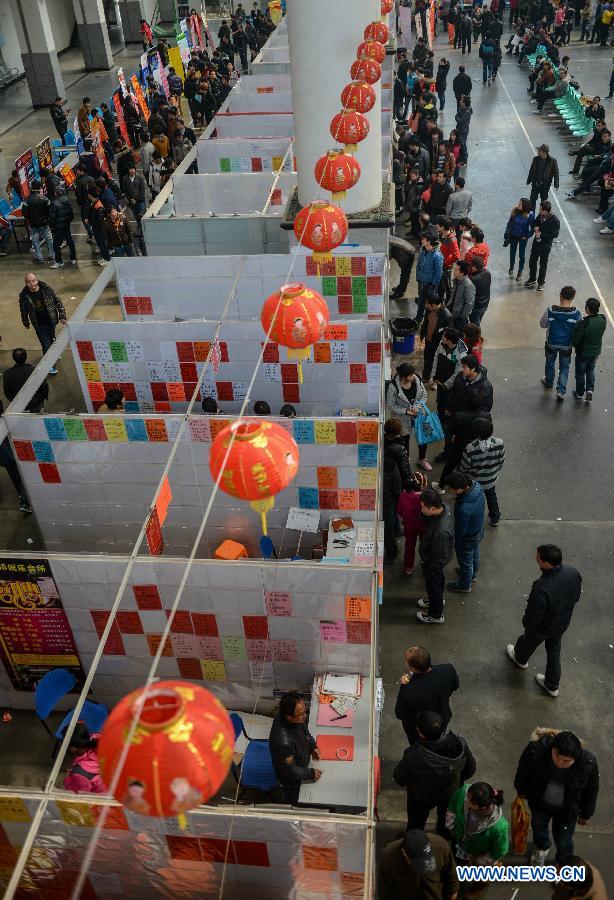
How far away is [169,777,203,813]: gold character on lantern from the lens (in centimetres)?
269

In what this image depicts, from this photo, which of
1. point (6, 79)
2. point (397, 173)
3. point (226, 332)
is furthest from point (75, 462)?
point (6, 79)

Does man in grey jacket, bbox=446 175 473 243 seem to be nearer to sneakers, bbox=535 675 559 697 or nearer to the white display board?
the white display board

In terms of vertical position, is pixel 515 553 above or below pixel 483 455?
below

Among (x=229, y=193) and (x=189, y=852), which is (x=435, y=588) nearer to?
(x=189, y=852)

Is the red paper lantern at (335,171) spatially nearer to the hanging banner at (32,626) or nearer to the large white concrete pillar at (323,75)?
the large white concrete pillar at (323,75)

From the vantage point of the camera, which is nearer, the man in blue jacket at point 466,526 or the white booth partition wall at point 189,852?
the white booth partition wall at point 189,852

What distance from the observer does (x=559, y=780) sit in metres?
4.81

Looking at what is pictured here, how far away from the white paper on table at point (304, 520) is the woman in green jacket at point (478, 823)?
9.41 ft

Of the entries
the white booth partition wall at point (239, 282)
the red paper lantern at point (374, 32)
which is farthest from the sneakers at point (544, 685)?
the red paper lantern at point (374, 32)

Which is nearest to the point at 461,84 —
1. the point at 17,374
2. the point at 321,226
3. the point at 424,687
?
the point at 321,226

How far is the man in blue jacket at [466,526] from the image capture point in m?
6.69

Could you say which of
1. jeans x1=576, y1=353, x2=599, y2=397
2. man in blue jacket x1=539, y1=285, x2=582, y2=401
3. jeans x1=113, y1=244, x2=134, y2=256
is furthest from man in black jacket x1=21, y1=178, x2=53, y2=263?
jeans x1=576, y1=353, x2=599, y2=397

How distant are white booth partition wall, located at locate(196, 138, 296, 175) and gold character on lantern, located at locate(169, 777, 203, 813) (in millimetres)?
12603

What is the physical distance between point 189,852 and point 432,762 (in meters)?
1.60
